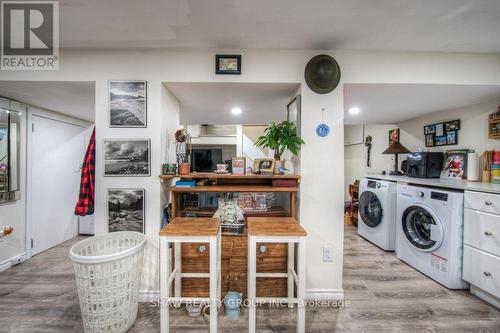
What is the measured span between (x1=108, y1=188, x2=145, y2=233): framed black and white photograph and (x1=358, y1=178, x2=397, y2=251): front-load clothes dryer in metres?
2.98

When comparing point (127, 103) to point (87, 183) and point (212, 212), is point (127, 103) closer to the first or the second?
point (87, 183)

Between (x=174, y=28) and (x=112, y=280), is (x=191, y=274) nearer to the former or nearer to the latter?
(x=112, y=280)

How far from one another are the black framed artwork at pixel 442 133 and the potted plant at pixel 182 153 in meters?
3.38

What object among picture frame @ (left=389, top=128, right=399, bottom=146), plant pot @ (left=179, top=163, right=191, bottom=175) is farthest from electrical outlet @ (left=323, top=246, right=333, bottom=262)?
picture frame @ (left=389, top=128, right=399, bottom=146)

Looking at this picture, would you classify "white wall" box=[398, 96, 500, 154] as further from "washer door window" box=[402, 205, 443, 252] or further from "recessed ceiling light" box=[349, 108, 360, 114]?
"recessed ceiling light" box=[349, 108, 360, 114]

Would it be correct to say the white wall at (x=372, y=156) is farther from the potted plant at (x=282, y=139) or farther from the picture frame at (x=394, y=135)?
the potted plant at (x=282, y=139)

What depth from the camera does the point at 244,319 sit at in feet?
5.31

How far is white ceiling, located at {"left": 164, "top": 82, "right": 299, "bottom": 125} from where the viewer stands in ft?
6.36

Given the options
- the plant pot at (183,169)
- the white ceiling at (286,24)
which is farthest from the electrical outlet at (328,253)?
the white ceiling at (286,24)

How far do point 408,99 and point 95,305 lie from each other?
3.42 m

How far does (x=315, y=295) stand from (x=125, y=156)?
6.84 feet

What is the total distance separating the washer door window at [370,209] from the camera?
2951 mm

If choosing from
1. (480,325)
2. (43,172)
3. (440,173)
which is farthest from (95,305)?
(440,173)

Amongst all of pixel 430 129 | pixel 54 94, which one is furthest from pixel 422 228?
pixel 54 94
